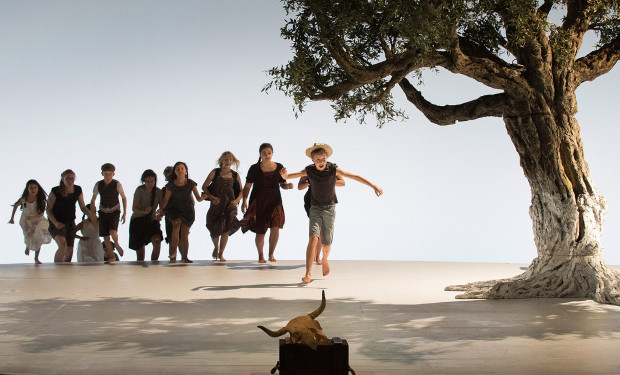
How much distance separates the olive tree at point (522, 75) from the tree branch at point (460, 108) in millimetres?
14

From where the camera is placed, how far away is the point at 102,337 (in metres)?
6.28

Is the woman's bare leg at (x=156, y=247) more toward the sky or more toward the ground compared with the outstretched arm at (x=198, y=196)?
more toward the ground

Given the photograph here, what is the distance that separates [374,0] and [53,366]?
5133mm

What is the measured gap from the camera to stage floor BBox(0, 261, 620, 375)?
211 inches

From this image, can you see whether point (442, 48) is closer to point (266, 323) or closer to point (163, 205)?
point (266, 323)

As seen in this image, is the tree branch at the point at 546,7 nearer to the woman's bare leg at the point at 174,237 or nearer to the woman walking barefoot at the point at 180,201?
the woman walking barefoot at the point at 180,201

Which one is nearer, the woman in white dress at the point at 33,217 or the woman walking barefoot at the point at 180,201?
the woman walking barefoot at the point at 180,201

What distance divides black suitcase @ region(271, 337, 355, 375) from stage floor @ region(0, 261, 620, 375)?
0.49 meters

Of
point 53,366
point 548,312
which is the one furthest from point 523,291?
point 53,366

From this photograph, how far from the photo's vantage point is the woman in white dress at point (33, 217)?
13.2 metres

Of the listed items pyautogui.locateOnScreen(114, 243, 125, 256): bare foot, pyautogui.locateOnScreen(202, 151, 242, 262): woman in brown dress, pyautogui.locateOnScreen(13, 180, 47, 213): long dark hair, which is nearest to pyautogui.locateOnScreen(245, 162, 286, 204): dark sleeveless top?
pyautogui.locateOnScreen(202, 151, 242, 262): woman in brown dress

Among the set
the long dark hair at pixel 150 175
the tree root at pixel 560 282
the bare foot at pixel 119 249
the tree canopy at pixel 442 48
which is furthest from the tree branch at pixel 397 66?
the bare foot at pixel 119 249

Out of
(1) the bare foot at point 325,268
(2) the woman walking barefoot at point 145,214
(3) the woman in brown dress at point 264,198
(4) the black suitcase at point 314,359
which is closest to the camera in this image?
(4) the black suitcase at point 314,359

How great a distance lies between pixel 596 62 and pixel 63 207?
8965 mm
